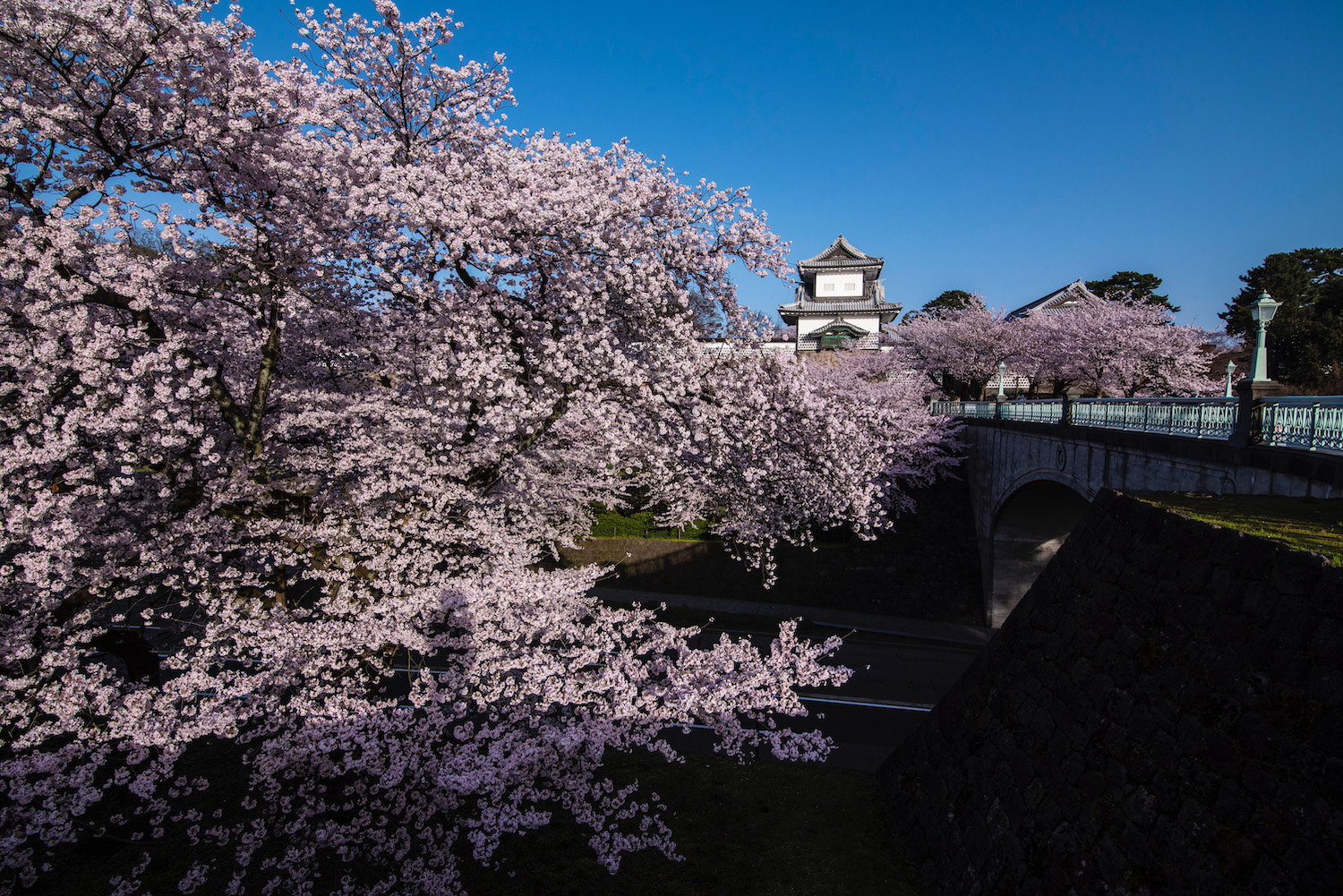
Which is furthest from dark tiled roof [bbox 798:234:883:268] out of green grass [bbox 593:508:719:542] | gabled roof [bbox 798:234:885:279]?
green grass [bbox 593:508:719:542]

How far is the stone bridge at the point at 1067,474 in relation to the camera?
24.0 ft

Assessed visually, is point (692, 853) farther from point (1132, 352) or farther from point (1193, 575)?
point (1132, 352)

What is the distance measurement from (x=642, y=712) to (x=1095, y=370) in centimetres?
2863

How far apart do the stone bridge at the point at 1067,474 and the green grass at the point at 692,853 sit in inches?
261

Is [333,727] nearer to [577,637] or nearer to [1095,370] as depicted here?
[577,637]

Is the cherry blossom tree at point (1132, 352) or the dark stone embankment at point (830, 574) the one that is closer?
the dark stone embankment at point (830, 574)

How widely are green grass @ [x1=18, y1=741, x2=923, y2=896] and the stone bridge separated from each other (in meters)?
6.64

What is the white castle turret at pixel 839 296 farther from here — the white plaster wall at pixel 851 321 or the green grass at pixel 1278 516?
the green grass at pixel 1278 516

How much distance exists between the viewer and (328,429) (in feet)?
29.6

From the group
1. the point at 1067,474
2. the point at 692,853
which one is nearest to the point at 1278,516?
the point at 692,853

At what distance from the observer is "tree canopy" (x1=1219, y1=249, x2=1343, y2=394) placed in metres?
29.4

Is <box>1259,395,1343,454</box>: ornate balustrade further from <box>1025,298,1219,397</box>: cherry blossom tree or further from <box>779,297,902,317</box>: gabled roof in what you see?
<box>779,297,902,317</box>: gabled roof

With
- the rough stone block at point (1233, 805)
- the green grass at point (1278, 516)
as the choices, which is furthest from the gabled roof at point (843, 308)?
the rough stone block at point (1233, 805)

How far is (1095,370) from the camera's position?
90.3 ft
